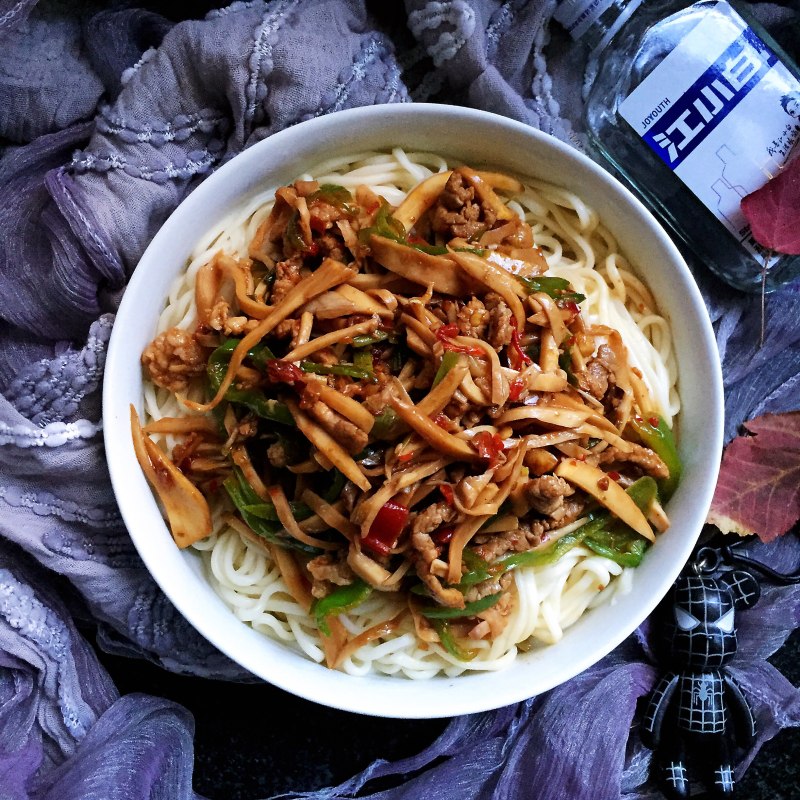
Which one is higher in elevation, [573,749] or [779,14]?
[779,14]

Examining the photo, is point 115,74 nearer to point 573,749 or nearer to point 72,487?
point 72,487

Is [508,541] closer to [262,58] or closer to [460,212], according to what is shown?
[460,212]

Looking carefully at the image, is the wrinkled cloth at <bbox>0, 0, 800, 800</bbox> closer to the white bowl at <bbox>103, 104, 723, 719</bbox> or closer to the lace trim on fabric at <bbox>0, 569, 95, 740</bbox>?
the lace trim on fabric at <bbox>0, 569, 95, 740</bbox>

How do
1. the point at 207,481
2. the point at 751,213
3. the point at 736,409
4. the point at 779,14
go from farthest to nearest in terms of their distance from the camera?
the point at 736,409 → the point at 779,14 → the point at 751,213 → the point at 207,481

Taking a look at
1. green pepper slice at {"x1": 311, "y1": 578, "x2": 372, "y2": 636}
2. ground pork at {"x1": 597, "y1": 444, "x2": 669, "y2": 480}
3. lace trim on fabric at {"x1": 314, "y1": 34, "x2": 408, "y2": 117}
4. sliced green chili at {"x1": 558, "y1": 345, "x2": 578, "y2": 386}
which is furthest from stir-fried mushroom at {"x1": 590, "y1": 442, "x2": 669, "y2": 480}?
lace trim on fabric at {"x1": 314, "y1": 34, "x2": 408, "y2": 117}

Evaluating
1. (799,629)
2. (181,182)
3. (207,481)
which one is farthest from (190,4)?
(799,629)

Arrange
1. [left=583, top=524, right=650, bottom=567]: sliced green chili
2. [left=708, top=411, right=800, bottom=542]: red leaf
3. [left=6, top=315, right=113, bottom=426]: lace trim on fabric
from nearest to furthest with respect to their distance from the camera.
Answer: [left=583, top=524, right=650, bottom=567]: sliced green chili → [left=6, top=315, right=113, bottom=426]: lace trim on fabric → [left=708, top=411, right=800, bottom=542]: red leaf

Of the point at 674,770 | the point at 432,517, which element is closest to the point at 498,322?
the point at 432,517
